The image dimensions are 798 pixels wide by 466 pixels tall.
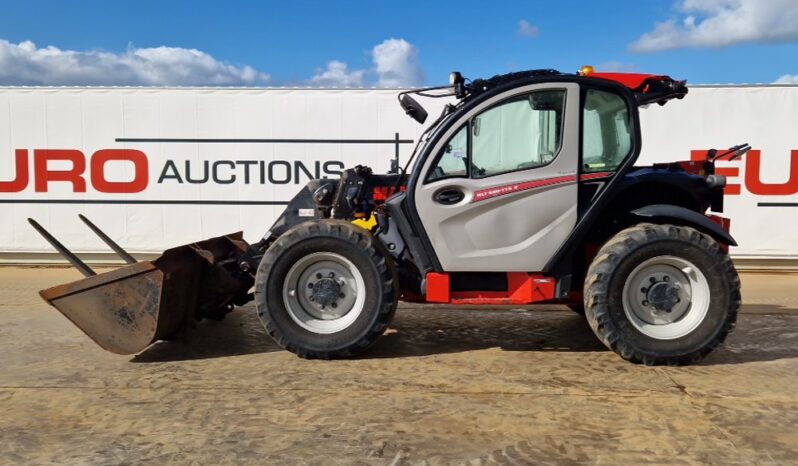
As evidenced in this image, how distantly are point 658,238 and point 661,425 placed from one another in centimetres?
158

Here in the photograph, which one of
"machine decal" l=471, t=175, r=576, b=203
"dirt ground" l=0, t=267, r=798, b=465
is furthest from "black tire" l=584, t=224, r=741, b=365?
"machine decal" l=471, t=175, r=576, b=203

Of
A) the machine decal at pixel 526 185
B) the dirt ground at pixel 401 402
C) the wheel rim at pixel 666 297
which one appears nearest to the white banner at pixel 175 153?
the dirt ground at pixel 401 402

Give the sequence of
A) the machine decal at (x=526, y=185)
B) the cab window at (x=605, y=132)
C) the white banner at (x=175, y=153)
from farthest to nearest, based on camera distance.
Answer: the white banner at (x=175, y=153), the cab window at (x=605, y=132), the machine decal at (x=526, y=185)

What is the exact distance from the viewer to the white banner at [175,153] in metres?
9.20

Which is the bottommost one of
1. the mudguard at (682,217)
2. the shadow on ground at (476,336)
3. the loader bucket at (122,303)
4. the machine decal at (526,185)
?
the shadow on ground at (476,336)

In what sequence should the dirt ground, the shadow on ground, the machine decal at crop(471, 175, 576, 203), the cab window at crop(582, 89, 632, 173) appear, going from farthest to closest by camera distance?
the shadow on ground → the cab window at crop(582, 89, 632, 173) → the machine decal at crop(471, 175, 576, 203) → the dirt ground

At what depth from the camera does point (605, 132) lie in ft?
16.4

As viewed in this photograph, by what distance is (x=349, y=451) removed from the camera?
10.9ft

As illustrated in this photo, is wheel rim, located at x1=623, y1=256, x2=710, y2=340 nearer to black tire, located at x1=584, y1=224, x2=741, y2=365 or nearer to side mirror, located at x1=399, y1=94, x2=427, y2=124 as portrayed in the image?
black tire, located at x1=584, y1=224, x2=741, y2=365

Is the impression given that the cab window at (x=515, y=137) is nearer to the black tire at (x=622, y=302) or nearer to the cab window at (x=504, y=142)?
the cab window at (x=504, y=142)

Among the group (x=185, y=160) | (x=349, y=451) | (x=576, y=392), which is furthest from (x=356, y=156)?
(x=349, y=451)

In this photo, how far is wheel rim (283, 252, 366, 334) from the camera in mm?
4977

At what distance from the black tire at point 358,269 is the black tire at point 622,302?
1.55m

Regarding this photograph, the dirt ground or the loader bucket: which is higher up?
the loader bucket
